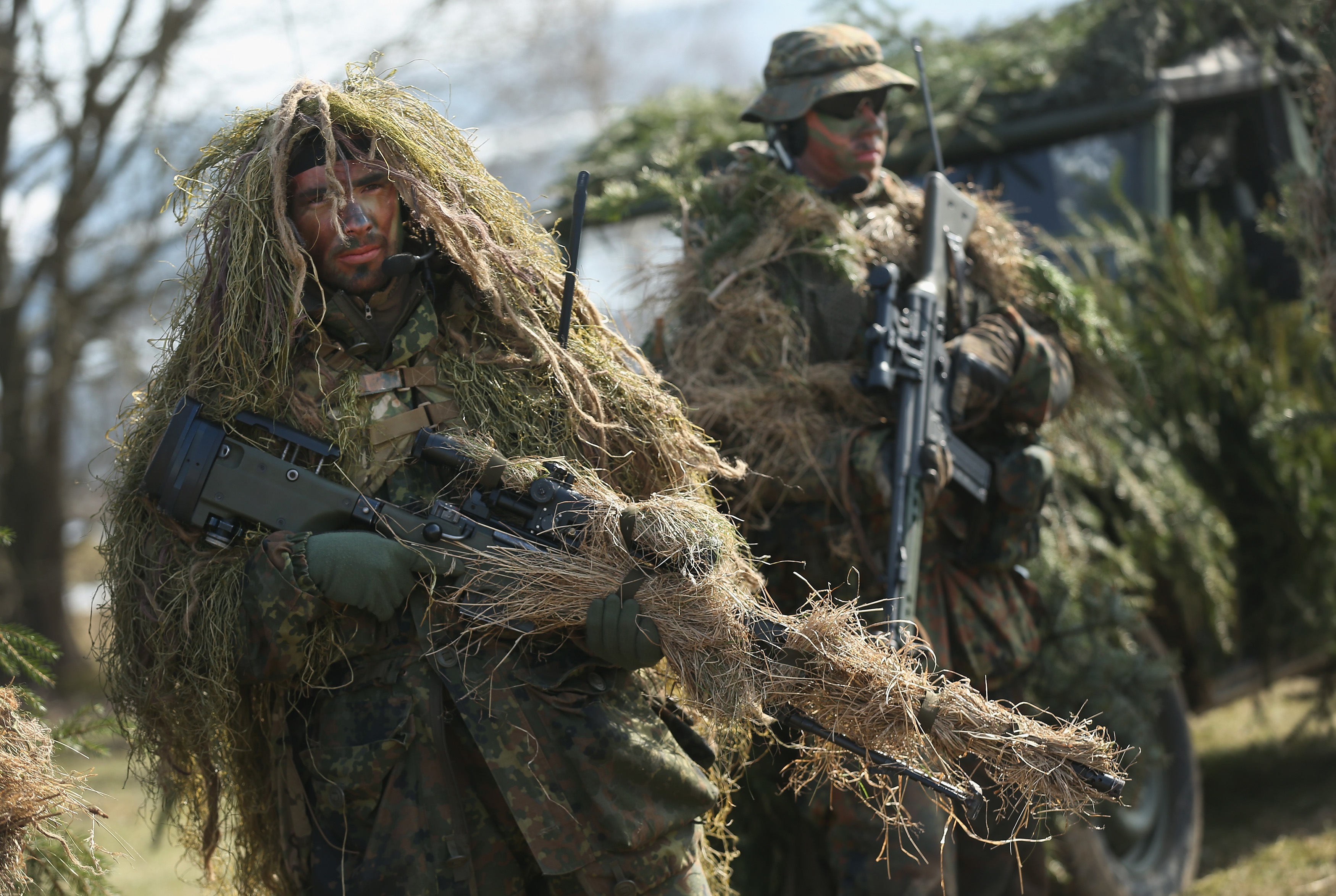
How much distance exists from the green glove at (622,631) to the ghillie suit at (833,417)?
0.85 meters

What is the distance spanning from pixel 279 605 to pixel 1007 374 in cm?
189

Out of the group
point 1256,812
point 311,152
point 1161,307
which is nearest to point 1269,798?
point 1256,812

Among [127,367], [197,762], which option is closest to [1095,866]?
[197,762]

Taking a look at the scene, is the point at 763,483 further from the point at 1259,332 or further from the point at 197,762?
the point at 1259,332

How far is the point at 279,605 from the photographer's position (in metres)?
2.15

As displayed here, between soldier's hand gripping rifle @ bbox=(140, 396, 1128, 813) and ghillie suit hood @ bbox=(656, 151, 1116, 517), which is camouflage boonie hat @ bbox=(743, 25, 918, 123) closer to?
ghillie suit hood @ bbox=(656, 151, 1116, 517)

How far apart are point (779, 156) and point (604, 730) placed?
1.80m

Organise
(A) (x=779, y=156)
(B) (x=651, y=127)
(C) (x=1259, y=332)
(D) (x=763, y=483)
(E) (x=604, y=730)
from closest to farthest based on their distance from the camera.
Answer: (E) (x=604, y=730) < (D) (x=763, y=483) < (A) (x=779, y=156) < (C) (x=1259, y=332) < (B) (x=651, y=127)

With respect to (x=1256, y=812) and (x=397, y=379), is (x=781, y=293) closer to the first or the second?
(x=397, y=379)

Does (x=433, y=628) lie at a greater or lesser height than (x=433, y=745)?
greater

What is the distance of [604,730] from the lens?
2.22 meters

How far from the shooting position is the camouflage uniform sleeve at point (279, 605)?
2.16m

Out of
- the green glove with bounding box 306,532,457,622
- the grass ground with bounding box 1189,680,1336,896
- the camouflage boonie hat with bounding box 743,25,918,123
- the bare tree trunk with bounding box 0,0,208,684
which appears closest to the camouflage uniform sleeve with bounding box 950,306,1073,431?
the camouflage boonie hat with bounding box 743,25,918,123

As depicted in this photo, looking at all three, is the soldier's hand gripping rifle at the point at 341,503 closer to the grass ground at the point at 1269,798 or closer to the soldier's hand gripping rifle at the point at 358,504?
the soldier's hand gripping rifle at the point at 358,504
